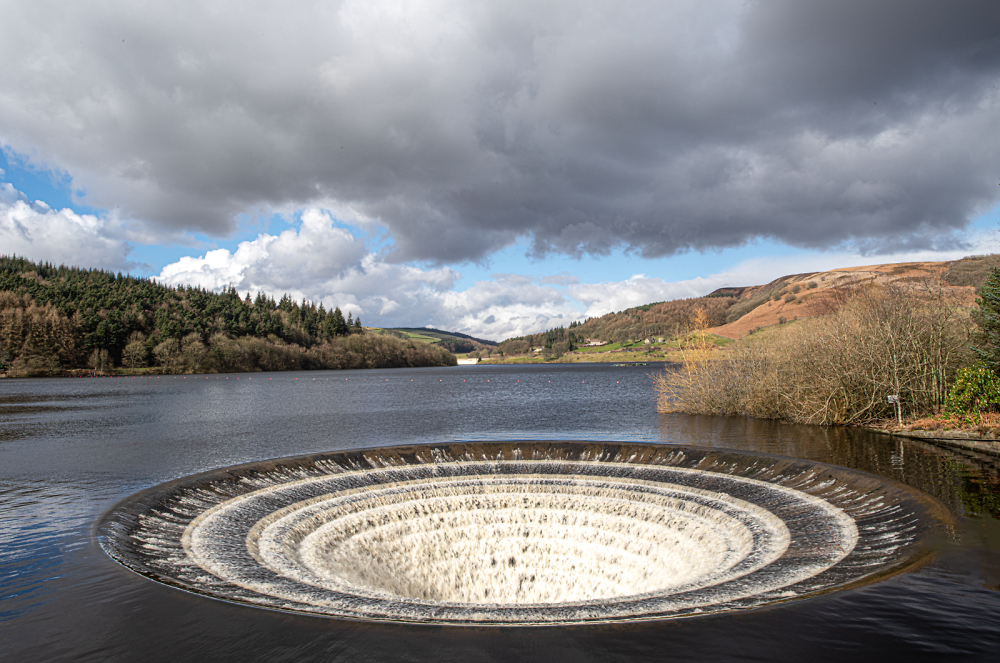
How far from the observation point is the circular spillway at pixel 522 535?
10.3 m

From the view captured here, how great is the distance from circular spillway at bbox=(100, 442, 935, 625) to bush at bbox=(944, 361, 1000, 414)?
12.9 metres

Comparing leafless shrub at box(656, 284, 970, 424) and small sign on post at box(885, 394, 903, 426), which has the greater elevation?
leafless shrub at box(656, 284, 970, 424)

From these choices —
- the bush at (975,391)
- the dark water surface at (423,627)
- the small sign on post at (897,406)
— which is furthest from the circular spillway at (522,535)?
the bush at (975,391)

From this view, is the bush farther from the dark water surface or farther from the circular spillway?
the circular spillway

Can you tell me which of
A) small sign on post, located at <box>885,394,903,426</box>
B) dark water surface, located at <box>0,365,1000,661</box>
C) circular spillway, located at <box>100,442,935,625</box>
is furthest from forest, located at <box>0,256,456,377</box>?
small sign on post, located at <box>885,394,903,426</box>

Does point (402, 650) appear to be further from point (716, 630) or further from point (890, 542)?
point (890, 542)

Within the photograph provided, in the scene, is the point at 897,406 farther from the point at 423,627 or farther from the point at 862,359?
the point at 423,627

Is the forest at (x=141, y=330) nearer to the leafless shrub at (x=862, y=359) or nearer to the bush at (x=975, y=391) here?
the leafless shrub at (x=862, y=359)

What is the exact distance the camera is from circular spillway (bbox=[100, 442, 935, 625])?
33.9ft

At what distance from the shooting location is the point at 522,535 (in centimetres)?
1769

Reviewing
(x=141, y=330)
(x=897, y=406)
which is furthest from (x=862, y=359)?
(x=141, y=330)

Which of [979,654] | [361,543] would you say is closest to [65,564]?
[361,543]

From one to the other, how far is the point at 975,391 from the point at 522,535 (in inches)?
933

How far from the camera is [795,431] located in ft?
103
